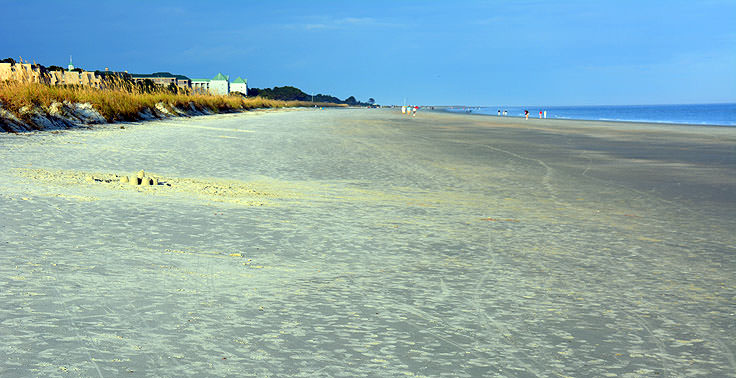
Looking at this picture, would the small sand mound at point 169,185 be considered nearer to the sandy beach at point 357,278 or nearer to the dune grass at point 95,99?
the sandy beach at point 357,278

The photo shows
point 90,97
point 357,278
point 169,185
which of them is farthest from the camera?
point 90,97

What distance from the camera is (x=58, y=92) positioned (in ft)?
65.7

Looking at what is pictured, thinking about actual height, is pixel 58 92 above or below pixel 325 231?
above

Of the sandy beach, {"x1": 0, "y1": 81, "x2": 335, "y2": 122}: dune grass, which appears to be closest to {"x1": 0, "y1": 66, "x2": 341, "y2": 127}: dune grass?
{"x1": 0, "y1": 81, "x2": 335, "y2": 122}: dune grass

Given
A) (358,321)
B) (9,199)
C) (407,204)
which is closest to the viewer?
(358,321)

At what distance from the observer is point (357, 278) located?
4.20 metres

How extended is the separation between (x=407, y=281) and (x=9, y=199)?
4.38 meters

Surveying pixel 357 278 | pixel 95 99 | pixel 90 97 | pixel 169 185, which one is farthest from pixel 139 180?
pixel 95 99

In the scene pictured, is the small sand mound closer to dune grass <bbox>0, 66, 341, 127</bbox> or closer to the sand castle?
the sand castle

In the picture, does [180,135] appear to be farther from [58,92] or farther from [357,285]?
[357,285]

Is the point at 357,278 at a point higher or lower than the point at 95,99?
lower

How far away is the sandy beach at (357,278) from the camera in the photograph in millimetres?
2875

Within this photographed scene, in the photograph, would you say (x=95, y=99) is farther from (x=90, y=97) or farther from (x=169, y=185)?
(x=169, y=185)

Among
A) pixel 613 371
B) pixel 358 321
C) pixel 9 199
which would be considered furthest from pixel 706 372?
pixel 9 199
